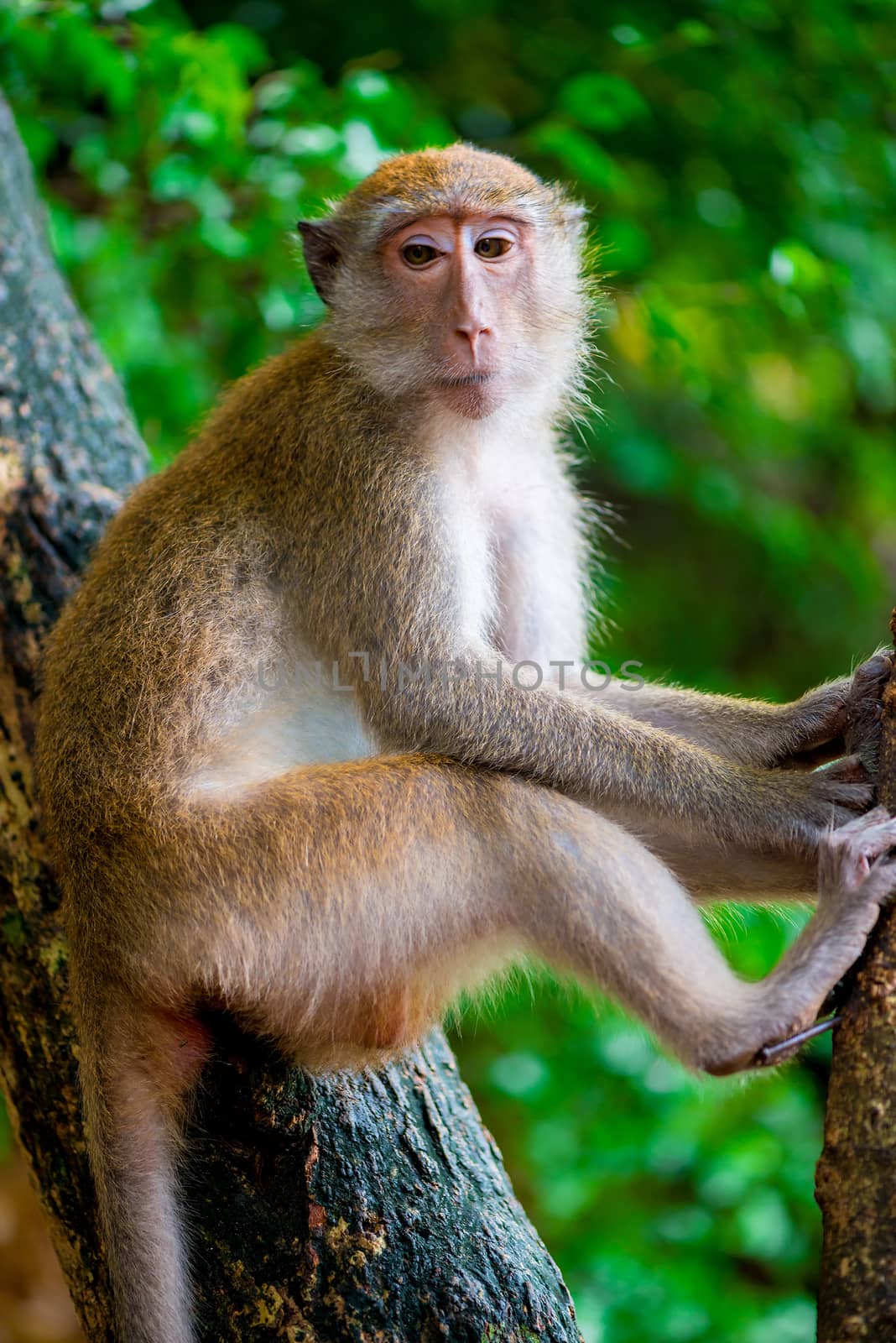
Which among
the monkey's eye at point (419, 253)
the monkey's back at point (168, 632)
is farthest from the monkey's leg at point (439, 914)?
the monkey's eye at point (419, 253)

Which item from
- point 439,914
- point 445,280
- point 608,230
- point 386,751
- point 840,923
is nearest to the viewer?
point 840,923

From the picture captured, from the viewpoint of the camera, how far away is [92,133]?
6891 millimetres

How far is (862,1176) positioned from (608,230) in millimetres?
4431

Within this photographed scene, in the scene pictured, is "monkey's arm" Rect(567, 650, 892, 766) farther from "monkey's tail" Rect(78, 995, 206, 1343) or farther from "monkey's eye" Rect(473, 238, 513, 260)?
"monkey's tail" Rect(78, 995, 206, 1343)

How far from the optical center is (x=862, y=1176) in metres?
2.74

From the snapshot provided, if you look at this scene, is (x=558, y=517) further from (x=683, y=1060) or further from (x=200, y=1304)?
(x=200, y=1304)

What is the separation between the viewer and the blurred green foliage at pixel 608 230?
5.67 meters

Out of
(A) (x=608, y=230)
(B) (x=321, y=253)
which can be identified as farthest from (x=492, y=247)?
(A) (x=608, y=230)

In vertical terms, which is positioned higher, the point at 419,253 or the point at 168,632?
the point at 419,253

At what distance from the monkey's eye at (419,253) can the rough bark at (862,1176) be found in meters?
2.89

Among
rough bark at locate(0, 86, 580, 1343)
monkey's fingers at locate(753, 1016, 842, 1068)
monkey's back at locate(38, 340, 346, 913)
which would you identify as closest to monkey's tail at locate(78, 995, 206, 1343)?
rough bark at locate(0, 86, 580, 1343)

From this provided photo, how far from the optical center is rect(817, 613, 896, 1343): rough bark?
265cm

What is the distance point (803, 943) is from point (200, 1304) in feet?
6.46

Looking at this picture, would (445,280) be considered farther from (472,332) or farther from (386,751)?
(386,751)
